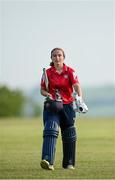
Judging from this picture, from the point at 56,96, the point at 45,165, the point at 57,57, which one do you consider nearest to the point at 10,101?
the point at 56,96

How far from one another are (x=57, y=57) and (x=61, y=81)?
0.42 m

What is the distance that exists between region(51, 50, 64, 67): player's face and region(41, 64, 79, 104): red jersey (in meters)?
0.12

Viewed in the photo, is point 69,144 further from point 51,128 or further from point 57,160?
point 57,160

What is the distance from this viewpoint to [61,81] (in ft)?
52.2

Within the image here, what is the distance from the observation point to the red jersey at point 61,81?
1591cm

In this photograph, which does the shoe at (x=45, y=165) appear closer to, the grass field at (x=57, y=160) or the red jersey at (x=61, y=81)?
the grass field at (x=57, y=160)

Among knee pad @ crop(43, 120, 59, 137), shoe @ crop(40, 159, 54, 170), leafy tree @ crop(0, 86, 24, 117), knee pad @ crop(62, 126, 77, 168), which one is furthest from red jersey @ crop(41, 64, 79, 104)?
leafy tree @ crop(0, 86, 24, 117)

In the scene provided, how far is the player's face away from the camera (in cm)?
1587

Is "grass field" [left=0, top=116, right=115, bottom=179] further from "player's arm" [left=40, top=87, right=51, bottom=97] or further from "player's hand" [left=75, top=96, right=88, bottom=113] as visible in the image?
"player's arm" [left=40, top=87, right=51, bottom=97]

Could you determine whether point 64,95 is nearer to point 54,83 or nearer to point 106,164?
point 54,83

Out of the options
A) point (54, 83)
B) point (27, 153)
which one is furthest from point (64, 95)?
point (27, 153)

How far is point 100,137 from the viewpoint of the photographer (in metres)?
27.5

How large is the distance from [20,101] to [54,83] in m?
78.9

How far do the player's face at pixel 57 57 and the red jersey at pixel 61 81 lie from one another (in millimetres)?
122
